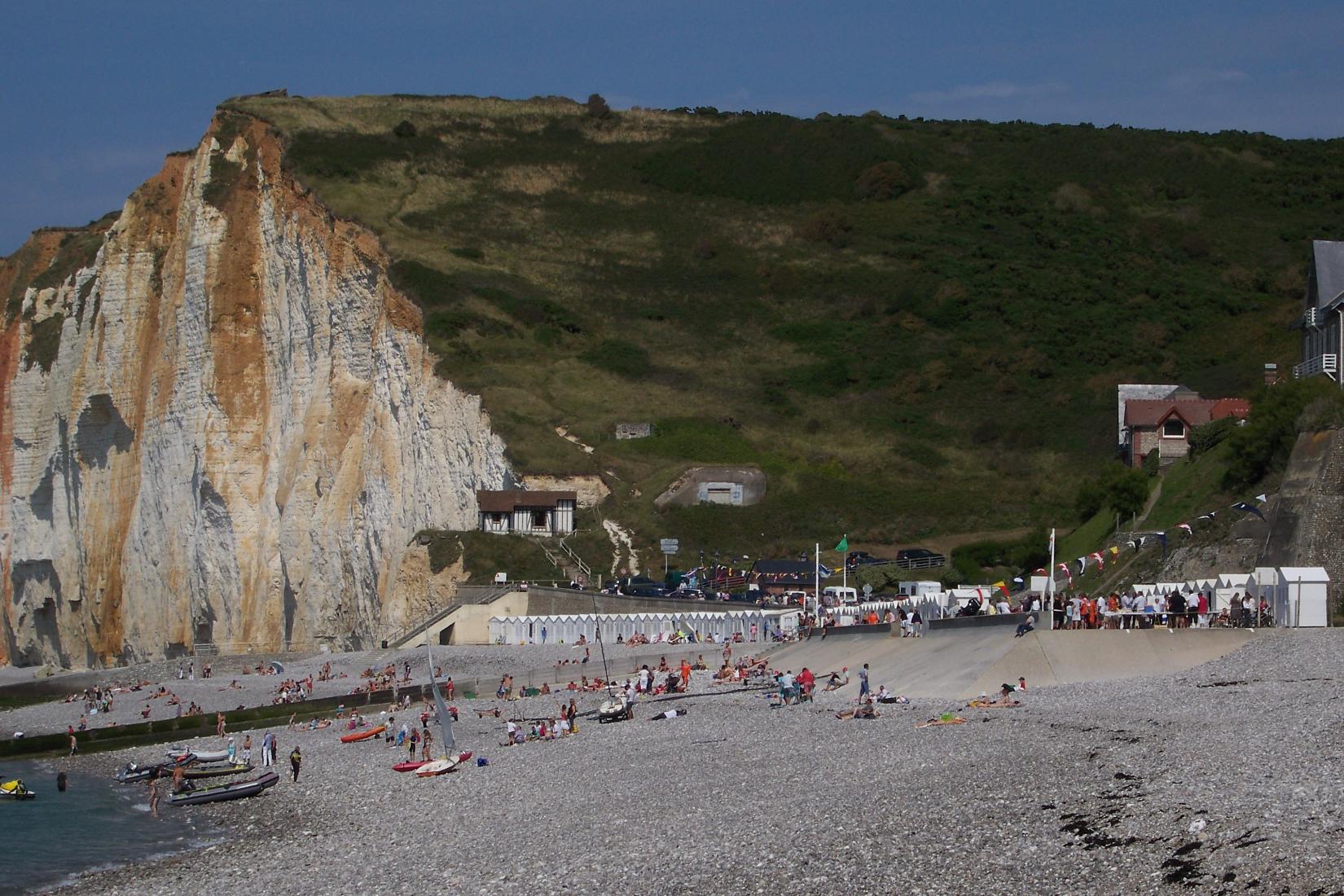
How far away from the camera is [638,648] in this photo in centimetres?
3928

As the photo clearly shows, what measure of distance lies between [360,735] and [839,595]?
16358mm

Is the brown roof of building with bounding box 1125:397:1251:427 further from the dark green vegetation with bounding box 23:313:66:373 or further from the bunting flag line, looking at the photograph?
the dark green vegetation with bounding box 23:313:66:373

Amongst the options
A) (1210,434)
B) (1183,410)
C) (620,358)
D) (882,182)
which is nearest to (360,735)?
(1210,434)

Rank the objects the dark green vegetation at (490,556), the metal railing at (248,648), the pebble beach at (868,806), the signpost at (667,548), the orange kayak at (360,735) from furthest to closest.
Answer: the metal railing at (248,648) → the signpost at (667,548) → the dark green vegetation at (490,556) → the orange kayak at (360,735) → the pebble beach at (868,806)

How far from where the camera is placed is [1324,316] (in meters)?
38.5

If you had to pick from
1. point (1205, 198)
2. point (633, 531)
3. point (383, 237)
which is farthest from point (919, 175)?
point (633, 531)

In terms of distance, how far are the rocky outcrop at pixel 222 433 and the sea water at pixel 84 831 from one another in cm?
2205

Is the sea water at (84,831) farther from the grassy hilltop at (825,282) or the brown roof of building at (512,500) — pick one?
the grassy hilltop at (825,282)

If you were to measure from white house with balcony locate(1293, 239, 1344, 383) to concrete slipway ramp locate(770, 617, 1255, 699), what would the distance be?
1412cm

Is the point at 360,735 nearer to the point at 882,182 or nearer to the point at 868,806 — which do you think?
the point at 868,806

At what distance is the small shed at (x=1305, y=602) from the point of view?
26078mm

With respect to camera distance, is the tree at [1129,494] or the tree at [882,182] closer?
the tree at [1129,494]

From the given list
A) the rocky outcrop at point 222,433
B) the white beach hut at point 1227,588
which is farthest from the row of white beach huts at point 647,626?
the white beach hut at point 1227,588

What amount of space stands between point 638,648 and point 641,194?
181 feet
